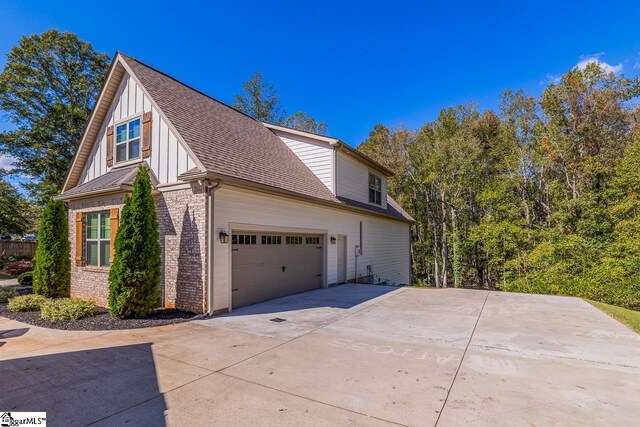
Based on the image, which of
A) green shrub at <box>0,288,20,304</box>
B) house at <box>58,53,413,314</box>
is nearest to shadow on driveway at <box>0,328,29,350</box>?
house at <box>58,53,413,314</box>

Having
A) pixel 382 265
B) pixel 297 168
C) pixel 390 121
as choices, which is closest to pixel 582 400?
pixel 297 168

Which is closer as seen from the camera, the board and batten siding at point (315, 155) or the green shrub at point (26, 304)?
the green shrub at point (26, 304)

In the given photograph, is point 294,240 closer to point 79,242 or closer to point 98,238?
point 98,238

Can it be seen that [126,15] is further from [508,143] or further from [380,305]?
[508,143]

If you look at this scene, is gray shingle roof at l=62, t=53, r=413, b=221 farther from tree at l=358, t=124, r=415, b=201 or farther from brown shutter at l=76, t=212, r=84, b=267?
tree at l=358, t=124, r=415, b=201

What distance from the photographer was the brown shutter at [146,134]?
348 inches

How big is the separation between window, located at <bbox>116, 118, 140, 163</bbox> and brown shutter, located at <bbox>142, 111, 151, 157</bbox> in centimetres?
53

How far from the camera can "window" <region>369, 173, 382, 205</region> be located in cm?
1599

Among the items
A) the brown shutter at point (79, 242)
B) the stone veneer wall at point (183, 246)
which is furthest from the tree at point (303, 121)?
the stone veneer wall at point (183, 246)

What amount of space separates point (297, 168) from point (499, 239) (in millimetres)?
15226

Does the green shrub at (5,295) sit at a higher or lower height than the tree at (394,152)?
lower

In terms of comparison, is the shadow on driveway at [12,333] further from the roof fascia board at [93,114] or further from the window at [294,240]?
the roof fascia board at [93,114]

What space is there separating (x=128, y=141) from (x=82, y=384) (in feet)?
25.5

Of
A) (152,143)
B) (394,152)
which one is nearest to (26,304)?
(152,143)
